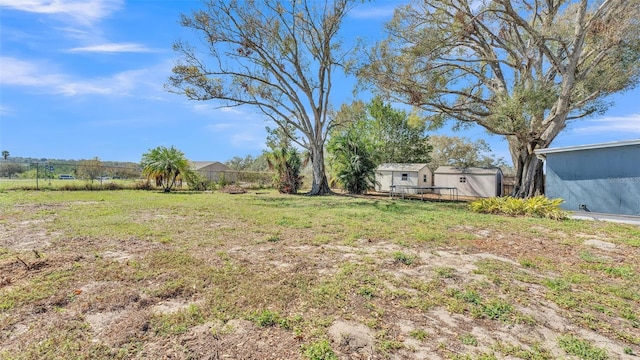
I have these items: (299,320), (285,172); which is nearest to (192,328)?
(299,320)

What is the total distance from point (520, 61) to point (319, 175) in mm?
10552

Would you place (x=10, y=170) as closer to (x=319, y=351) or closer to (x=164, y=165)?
(x=164, y=165)

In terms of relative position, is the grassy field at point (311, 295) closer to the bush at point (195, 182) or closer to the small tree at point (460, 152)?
the bush at point (195, 182)

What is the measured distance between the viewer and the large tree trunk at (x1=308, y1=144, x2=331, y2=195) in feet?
52.3

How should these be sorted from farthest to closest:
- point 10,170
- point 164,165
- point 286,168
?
point 10,170 < point 286,168 < point 164,165

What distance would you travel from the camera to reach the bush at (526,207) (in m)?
7.90

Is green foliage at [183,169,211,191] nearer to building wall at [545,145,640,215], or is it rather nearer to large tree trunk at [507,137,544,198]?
building wall at [545,145,640,215]

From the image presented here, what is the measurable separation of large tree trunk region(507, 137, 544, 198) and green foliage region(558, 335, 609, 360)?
11994 millimetres

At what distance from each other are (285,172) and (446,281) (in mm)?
14028

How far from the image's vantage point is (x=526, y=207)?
8.53 m

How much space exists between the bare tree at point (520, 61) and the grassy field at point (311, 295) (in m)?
7.42

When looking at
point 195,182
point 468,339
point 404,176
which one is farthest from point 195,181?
point 468,339

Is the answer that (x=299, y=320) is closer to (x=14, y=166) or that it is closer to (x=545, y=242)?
(x=545, y=242)

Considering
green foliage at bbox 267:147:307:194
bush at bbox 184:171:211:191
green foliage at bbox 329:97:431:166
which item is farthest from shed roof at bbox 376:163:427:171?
bush at bbox 184:171:211:191
